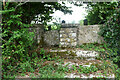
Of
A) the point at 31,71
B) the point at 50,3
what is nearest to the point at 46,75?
the point at 31,71

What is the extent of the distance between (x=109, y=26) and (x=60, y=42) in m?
2.49

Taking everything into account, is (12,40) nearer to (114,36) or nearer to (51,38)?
(51,38)

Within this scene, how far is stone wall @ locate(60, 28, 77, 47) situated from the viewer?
6.29 m

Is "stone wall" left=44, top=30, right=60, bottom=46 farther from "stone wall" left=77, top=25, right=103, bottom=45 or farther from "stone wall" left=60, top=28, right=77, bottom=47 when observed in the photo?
"stone wall" left=77, top=25, right=103, bottom=45

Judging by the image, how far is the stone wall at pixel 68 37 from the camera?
20.6ft

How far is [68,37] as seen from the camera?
6.33m

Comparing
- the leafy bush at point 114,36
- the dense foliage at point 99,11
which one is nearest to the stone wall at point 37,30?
the leafy bush at point 114,36

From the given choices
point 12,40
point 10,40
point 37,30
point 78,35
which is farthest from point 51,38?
point 10,40

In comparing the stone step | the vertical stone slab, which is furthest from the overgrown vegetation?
the vertical stone slab

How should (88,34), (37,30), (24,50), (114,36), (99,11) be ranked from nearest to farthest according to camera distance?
(24,50)
(114,36)
(37,30)
(88,34)
(99,11)

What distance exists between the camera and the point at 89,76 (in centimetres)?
382

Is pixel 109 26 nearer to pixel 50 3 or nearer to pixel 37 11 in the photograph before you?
pixel 50 3

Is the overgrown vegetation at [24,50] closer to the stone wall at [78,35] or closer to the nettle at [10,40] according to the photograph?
the nettle at [10,40]

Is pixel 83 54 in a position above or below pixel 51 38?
below
